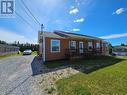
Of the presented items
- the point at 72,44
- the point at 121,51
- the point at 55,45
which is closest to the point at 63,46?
the point at 55,45

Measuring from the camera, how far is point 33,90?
5418 millimetres

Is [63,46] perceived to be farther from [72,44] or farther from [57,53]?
[72,44]

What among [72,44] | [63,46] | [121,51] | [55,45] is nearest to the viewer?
[55,45]

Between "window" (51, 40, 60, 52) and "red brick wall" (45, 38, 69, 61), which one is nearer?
"red brick wall" (45, 38, 69, 61)

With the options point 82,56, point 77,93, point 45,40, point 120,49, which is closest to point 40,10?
point 45,40

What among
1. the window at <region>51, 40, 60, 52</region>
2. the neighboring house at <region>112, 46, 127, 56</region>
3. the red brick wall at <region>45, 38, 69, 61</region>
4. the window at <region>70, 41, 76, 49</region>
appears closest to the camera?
the red brick wall at <region>45, 38, 69, 61</region>

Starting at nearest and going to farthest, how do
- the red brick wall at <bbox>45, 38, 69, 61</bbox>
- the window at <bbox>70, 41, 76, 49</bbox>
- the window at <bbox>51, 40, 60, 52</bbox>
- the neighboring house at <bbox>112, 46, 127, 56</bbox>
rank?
the red brick wall at <bbox>45, 38, 69, 61</bbox> → the window at <bbox>51, 40, 60, 52</bbox> → the window at <bbox>70, 41, 76, 49</bbox> → the neighboring house at <bbox>112, 46, 127, 56</bbox>

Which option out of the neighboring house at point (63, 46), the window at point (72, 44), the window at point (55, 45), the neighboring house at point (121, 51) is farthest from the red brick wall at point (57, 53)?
the neighboring house at point (121, 51)

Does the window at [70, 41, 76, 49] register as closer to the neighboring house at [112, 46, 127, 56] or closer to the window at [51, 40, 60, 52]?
the window at [51, 40, 60, 52]

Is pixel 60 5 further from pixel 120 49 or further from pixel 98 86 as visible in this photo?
pixel 120 49

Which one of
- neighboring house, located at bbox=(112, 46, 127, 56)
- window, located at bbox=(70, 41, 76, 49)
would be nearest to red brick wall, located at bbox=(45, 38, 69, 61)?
window, located at bbox=(70, 41, 76, 49)

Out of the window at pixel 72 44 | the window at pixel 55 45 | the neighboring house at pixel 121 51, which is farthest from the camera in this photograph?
the neighboring house at pixel 121 51

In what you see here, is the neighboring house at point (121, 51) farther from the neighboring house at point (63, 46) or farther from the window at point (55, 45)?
the window at point (55, 45)

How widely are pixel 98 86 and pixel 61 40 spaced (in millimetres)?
10824
